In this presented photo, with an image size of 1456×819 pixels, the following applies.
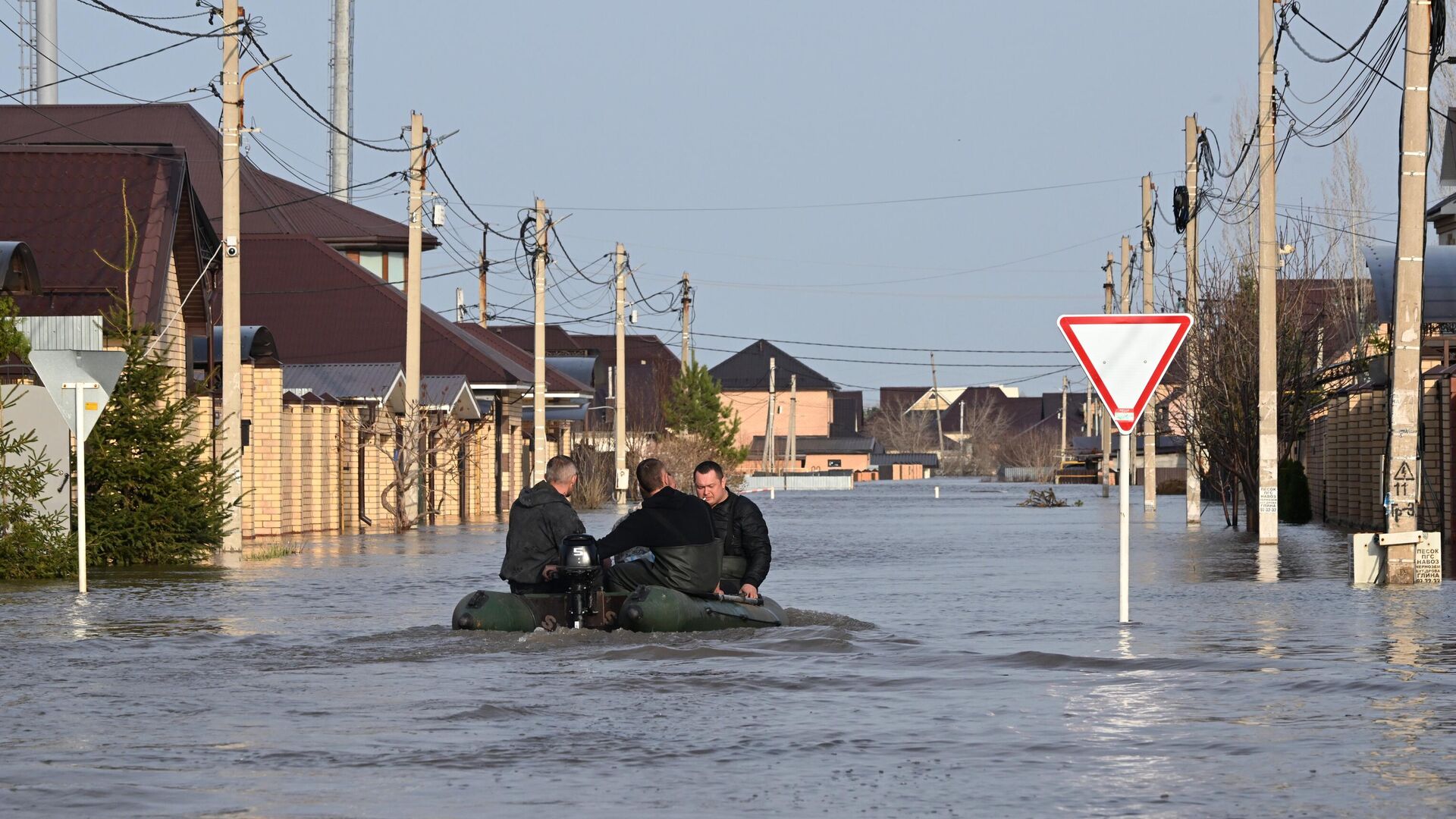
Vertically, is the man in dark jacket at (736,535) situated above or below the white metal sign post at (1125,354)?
below

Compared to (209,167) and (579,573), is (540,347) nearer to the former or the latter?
(209,167)

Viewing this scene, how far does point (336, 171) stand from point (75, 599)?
60642mm

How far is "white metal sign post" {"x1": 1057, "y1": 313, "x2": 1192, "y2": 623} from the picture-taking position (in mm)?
15648

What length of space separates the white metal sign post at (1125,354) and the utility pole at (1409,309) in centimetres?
735

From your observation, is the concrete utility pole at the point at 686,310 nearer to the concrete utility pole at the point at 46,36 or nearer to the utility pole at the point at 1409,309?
the concrete utility pole at the point at 46,36

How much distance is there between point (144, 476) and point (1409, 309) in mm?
15405

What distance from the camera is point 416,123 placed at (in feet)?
Result: 155

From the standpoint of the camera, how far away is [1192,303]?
143 feet

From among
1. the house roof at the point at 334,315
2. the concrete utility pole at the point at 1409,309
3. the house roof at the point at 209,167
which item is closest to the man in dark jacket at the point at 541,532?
the concrete utility pole at the point at 1409,309

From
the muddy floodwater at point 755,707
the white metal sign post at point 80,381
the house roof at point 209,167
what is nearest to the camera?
the muddy floodwater at point 755,707

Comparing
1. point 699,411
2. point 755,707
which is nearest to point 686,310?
point 699,411

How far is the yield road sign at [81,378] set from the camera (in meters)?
21.5

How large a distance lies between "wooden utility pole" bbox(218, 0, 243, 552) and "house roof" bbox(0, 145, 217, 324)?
1.63 m

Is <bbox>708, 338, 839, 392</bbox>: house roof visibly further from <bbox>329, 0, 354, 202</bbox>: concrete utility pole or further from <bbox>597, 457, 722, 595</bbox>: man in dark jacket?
<bbox>597, 457, 722, 595</bbox>: man in dark jacket
